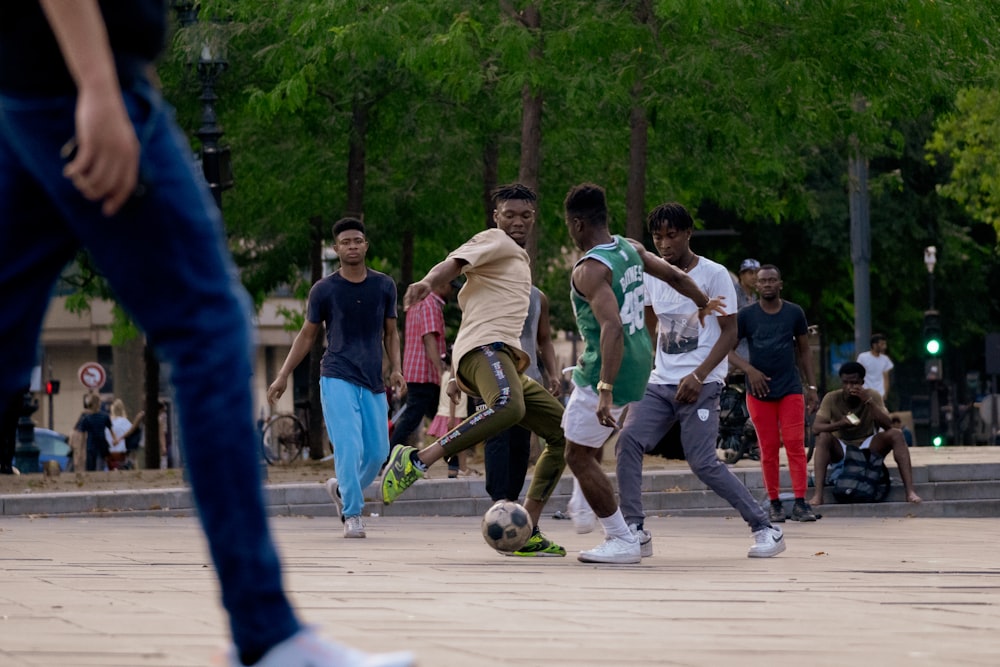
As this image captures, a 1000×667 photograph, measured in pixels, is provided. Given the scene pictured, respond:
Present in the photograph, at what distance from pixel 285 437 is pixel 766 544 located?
18999 mm

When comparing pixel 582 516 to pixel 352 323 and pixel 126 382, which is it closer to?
pixel 352 323

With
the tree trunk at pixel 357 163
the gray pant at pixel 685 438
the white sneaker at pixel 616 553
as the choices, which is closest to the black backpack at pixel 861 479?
the gray pant at pixel 685 438

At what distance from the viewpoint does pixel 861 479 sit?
1585cm

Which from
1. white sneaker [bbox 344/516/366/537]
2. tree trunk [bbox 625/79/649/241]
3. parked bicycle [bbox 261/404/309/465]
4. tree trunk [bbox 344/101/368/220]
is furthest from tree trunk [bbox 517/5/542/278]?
parked bicycle [bbox 261/404/309/465]

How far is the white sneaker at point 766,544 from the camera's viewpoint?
32.7 feet

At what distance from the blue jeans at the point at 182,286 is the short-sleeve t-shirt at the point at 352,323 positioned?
821 cm

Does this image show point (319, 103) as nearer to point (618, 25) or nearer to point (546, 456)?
point (618, 25)

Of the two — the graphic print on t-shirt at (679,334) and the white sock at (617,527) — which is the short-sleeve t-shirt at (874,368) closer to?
the graphic print on t-shirt at (679,334)

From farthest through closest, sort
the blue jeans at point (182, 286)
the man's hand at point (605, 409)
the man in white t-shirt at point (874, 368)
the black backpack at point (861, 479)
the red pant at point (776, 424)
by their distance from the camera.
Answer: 1. the man in white t-shirt at point (874, 368)
2. the black backpack at point (861, 479)
3. the red pant at point (776, 424)
4. the man's hand at point (605, 409)
5. the blue jeans at point (182, 286)

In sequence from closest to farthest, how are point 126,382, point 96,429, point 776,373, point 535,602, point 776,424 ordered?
point 535,602, point 776,373, point 776,424, point 96,429, point 126,382

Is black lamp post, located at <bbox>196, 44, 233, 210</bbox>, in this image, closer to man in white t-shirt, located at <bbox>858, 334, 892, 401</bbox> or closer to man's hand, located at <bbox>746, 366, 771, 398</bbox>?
man's hand, located at <bbox>746, 366, 771, 398</bbox>

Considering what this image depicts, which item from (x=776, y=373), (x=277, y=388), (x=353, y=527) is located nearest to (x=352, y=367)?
(x=277, y=388)

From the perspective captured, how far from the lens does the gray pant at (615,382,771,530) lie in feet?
32.9

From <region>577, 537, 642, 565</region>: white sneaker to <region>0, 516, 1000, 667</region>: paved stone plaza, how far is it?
16 cm
